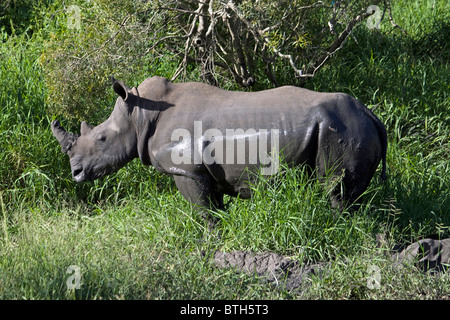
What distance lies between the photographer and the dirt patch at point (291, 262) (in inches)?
192

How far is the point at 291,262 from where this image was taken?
5.00 metres

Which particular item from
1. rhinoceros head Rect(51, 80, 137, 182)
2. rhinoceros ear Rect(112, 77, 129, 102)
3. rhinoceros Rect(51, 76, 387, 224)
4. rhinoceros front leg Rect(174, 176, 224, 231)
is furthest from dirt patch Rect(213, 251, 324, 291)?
rhinoceros ear Rect(112, 77, 129, 102)

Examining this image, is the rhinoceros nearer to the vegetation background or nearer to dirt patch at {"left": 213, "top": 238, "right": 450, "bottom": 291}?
the vegetation background

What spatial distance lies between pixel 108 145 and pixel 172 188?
5.53 feet

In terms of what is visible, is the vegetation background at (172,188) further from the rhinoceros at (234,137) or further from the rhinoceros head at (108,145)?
the rhinoceros head at (108,145)

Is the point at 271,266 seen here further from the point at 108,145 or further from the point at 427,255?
the point at 108,145

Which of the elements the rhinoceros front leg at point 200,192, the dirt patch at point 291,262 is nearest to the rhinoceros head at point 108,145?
the rhinoceros front leg at point 200,192

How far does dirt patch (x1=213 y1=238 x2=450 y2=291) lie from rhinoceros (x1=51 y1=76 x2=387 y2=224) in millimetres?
547

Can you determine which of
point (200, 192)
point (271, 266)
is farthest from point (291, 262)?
point (200, 192)

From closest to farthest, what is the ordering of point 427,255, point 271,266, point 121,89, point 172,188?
point 271,266 → point 427,255 → point 121,89 → point 172,188

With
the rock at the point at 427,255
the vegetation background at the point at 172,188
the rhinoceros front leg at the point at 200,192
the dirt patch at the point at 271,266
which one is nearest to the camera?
the vegetation background at the point at 172,188

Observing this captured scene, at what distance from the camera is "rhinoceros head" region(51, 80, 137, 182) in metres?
5.44

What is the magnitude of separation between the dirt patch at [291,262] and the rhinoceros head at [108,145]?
3.79 ft

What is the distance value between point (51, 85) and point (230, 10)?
6.59 ft
